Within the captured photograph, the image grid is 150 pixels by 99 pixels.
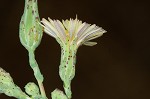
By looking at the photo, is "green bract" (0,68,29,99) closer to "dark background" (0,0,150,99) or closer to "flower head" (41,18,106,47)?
"flower head" (41,18,106,47)

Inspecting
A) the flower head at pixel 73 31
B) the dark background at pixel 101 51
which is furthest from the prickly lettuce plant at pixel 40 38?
the dark background at pixel 101 51

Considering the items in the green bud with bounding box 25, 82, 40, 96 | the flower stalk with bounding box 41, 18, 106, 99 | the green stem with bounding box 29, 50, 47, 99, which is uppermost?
the flower stalk with bounding box 41, 18, 106, 99

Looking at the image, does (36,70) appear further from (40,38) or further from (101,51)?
(101,51)

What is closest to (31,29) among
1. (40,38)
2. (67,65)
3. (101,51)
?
(40,38)

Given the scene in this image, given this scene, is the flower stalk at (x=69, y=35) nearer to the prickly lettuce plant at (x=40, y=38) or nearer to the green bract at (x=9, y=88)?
the prickly lettuce plant at (x=40, y=38)

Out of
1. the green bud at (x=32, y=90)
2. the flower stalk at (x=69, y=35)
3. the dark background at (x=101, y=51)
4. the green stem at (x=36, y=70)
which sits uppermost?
the dark background at (x=101, y=51)

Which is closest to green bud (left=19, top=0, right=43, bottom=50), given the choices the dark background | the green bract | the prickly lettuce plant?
the prickly lettuce plant

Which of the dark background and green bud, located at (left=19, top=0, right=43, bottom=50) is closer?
green bud, located at (left=19, top=0, right=43, bottom=50)
